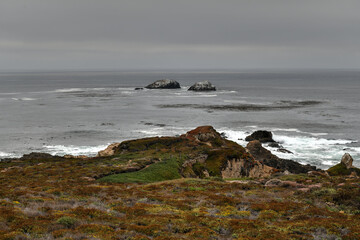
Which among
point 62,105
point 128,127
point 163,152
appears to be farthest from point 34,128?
point 163,152

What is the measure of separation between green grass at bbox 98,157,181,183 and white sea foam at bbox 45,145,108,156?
93.5 ft

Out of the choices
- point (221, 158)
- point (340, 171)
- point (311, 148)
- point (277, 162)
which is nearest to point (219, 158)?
point (221, 158)

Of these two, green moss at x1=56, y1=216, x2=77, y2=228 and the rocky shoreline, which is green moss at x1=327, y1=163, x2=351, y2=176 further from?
green moss at x1=56, y1=216, x2=77, y2=228

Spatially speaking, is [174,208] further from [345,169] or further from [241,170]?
[345,169]

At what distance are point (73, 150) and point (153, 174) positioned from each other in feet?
122

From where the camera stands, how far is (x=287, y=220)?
1669cm

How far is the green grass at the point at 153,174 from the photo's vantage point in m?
32.6

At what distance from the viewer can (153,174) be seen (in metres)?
36.4

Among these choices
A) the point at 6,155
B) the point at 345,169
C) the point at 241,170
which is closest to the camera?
the point at 241,170

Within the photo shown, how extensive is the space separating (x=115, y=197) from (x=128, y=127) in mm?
70507

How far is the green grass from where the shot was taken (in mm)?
32625

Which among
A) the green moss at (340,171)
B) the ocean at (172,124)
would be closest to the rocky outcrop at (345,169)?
the green moss at (340,171)

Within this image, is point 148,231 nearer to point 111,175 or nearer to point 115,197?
point 115,197

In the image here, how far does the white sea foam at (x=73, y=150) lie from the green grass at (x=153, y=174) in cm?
2849
